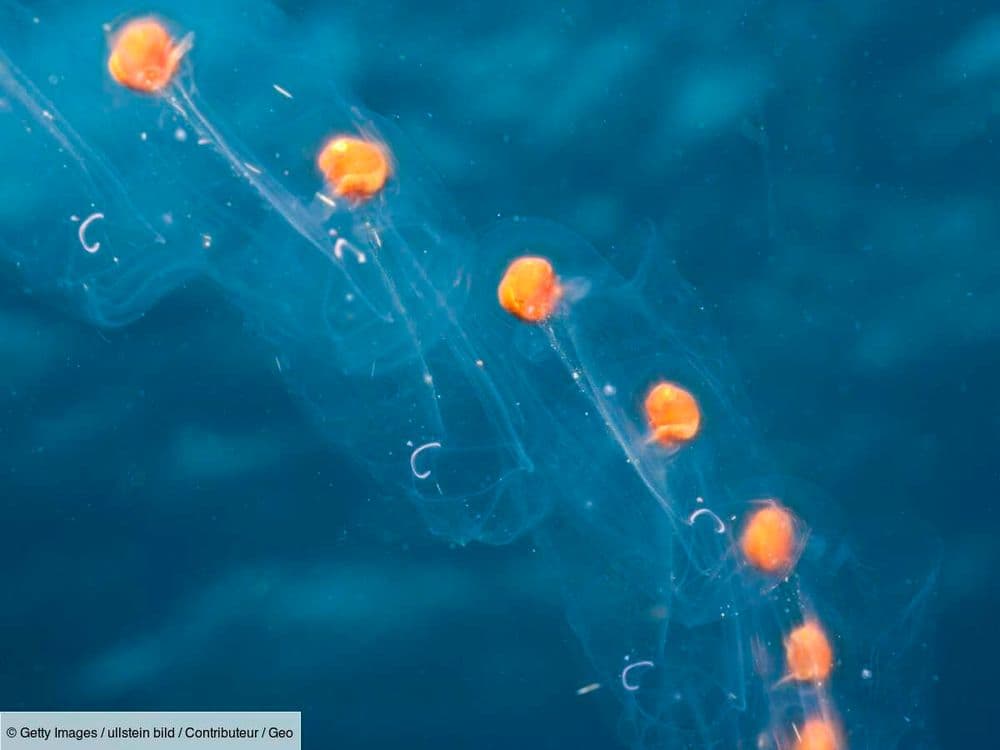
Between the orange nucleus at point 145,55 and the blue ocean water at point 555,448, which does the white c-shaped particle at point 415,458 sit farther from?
the orange nucleus at point 145,55

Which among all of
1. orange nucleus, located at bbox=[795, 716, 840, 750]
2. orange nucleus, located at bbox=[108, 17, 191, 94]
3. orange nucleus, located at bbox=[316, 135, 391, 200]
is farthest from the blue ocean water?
orange nucleus, located at bbox=[795, 716, 840, 750]

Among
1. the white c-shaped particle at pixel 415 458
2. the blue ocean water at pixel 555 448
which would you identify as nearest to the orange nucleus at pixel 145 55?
the blue ocean water at pixel 555 448

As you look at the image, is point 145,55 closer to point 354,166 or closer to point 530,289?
point 354,166

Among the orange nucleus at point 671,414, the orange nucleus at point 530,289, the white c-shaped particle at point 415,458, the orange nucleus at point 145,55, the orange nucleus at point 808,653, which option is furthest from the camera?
the orange nucleus at point 808,653

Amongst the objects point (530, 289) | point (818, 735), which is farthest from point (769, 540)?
point (530, 289)

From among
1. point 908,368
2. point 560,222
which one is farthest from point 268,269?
point 908,368
